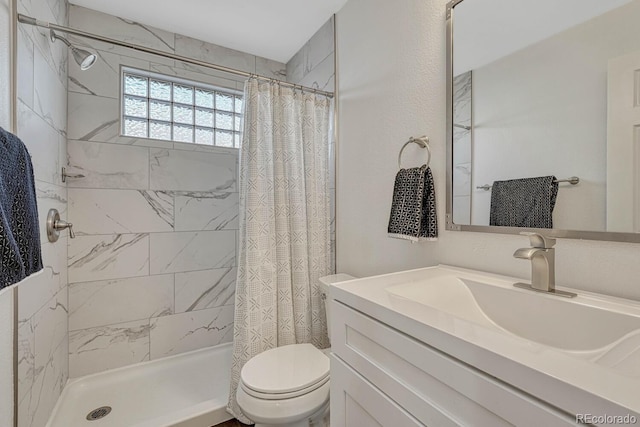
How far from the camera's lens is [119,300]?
1.97 meters

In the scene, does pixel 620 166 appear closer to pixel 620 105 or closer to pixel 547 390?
pixel 620 105

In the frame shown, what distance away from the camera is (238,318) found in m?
1.54

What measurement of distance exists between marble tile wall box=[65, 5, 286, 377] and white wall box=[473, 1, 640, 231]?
1909 millimetres

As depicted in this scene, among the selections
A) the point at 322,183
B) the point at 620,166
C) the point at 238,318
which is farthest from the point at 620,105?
the point at 238,318

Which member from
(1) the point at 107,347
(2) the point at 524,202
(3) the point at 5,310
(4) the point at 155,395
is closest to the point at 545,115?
(2) the point at 524,202

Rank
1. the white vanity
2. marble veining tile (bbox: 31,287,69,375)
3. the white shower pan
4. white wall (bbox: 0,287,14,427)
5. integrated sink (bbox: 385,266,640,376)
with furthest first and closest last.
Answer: the white shower pan, marble veining tile (bbox: 31,287,69,375), white wall (bbox: 0,287,14,427), integrated sink (bbox: 385,266,640,376), the white vanity

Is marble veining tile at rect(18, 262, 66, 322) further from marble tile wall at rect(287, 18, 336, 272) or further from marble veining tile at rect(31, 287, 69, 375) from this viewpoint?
marble tile wall at rect(287, 18, 336, 272)

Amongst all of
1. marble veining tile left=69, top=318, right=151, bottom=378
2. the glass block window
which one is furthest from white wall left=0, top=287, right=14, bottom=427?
the glass block window

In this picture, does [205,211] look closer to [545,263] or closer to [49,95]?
[49,95]

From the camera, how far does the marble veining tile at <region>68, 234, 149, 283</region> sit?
1.86m

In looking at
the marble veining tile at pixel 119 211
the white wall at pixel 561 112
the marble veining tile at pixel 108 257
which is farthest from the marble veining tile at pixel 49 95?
the white wall at pixel 561 112

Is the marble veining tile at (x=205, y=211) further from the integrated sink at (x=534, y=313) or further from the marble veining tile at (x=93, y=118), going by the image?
the integrated sink at (x=534, y=313)

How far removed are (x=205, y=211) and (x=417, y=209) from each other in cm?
169

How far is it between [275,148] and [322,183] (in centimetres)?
37
